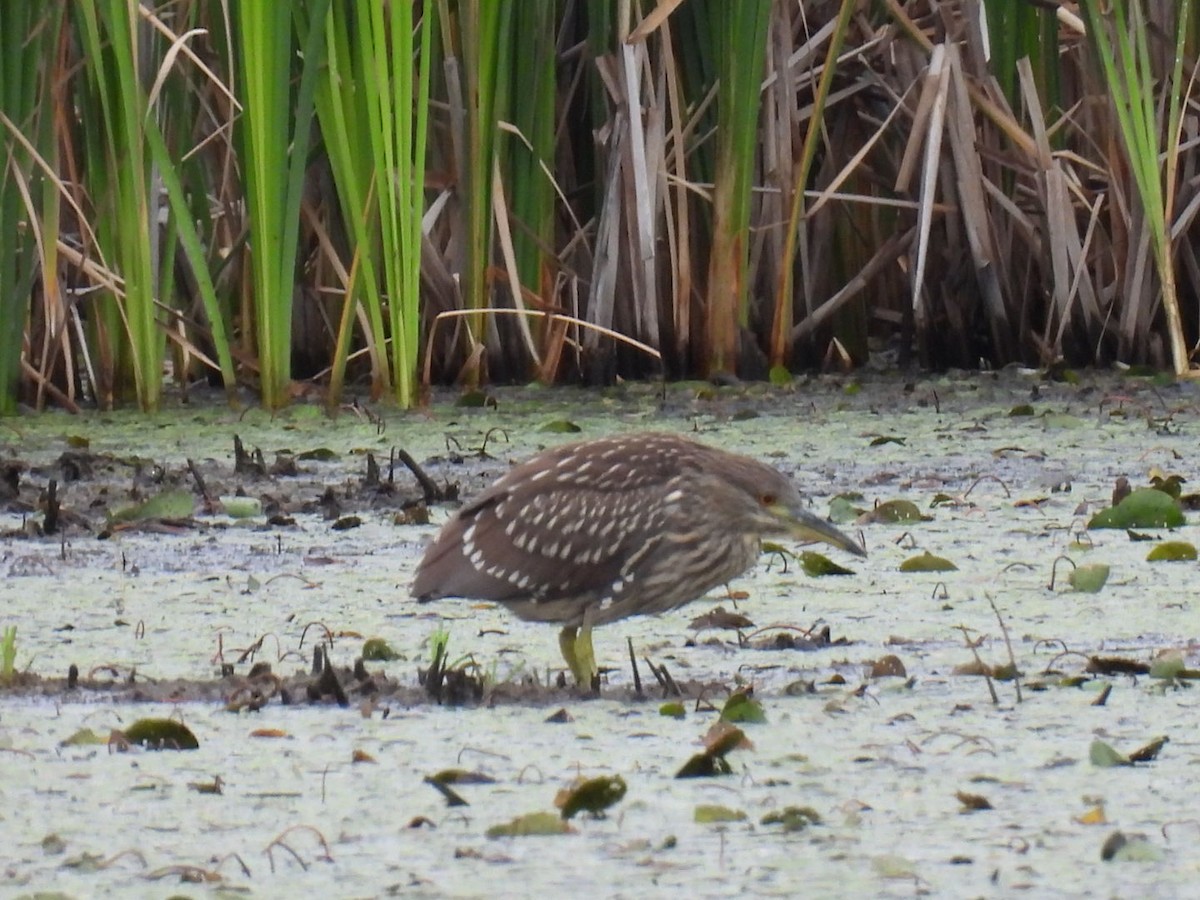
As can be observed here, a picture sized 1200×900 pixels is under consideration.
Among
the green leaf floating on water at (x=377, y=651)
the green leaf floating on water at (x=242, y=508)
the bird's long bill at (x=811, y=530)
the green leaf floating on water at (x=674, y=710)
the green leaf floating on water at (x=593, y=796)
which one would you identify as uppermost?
the bird's long bill at (x=811, y=530)

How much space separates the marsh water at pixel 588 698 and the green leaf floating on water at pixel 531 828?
1cm

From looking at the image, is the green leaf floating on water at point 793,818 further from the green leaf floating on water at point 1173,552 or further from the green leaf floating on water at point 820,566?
the green leaf floating on water at point 1173,552

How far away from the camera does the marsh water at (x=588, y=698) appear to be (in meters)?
2.61

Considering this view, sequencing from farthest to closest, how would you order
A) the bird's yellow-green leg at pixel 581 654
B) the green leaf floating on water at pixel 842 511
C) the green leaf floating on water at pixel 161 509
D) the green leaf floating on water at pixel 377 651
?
the green leaf floating on water at pixel 161 509 → the green leaf floating on water at pixel 842 511 → the green leaf floating on water at pixel 377 651 → the bird's yellow-green leg at pixel 581 654

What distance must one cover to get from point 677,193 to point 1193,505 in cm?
239

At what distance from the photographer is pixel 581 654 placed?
373cm

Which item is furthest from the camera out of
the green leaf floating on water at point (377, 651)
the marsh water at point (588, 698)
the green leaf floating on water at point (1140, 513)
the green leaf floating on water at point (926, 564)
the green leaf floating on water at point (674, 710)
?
the green leaf floating on water at point (1140, 513)

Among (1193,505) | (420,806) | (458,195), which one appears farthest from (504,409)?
(420,806)

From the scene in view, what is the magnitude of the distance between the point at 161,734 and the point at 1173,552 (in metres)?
2.21

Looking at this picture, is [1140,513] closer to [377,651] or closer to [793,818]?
[377,651]

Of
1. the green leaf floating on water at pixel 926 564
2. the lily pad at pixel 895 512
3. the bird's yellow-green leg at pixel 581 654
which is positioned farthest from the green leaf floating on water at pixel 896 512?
the bird's yellow-green leg at pixel 581 654

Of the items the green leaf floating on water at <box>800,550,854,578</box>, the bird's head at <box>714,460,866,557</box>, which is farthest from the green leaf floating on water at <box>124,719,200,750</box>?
the green leaf floating on water at <box>800,550,854,578</box>

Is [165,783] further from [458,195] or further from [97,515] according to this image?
[458,195]

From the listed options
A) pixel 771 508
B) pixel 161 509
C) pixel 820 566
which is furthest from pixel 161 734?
pixel 161 509
